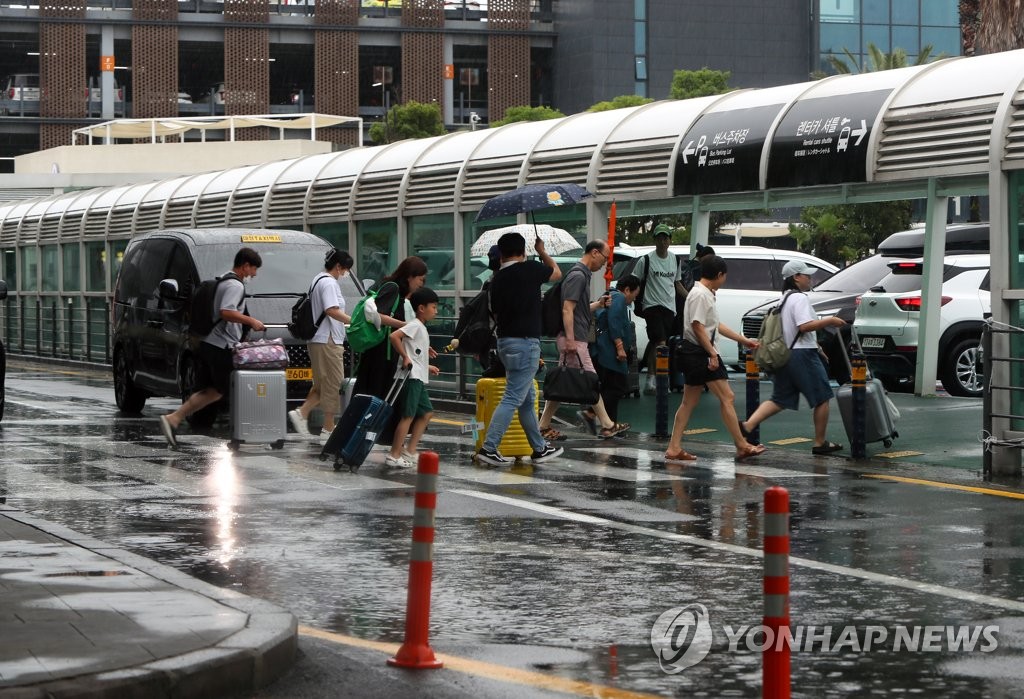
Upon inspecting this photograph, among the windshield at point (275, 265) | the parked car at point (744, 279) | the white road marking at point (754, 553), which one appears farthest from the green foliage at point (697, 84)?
the white road marking at point (754, 553)

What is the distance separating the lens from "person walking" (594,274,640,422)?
1684 centimetres

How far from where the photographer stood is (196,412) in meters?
18.1

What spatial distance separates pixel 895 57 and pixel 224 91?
1566 inches

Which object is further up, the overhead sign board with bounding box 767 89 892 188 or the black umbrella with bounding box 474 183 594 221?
the overhead sign board with bounding box 767 89 892 188

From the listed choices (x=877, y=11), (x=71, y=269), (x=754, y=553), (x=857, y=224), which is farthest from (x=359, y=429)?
(x=877, y=11)

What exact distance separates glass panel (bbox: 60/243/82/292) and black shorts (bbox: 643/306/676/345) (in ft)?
56.0

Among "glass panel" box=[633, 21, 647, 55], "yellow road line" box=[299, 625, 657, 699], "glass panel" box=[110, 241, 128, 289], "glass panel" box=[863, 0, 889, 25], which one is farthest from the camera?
"glass panel" box=[633, 21, 647, 55]

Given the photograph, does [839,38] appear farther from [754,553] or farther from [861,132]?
[754,553]

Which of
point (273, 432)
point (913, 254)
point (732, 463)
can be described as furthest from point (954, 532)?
point (913, 254)

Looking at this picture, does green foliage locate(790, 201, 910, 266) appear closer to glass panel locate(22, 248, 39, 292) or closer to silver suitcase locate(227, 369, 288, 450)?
glass panel locate(22, 248, 39, 292)

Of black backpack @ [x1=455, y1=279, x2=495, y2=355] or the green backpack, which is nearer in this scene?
the green backpack

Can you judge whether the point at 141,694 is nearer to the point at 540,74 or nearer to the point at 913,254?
the point at 913,254

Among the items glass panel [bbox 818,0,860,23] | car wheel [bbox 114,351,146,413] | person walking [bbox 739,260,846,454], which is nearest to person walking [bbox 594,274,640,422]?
person walking [bbox 739,260,846,454]

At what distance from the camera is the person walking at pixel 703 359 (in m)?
14.4
